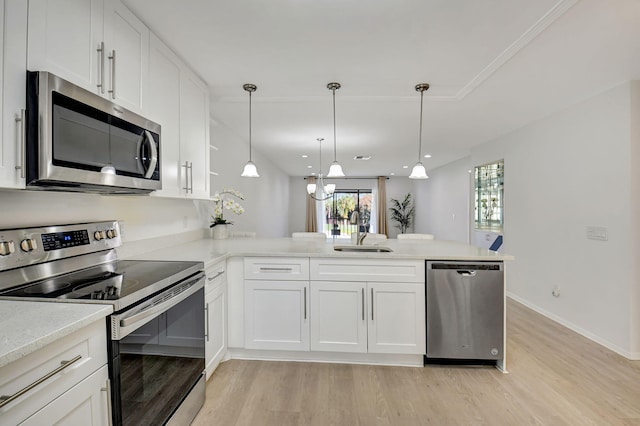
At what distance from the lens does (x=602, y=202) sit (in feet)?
9.35

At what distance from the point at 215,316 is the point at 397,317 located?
135 centimetres

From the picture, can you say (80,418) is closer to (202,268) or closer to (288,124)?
(202,268)

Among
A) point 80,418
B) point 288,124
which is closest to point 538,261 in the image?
point 288,124

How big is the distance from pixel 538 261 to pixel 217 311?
372 centimetres

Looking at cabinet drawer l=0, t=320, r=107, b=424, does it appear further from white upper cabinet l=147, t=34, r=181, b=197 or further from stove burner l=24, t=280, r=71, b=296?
white upper cabinet l=147, t=34, r=181, b=197

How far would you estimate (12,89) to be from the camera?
3.43ft

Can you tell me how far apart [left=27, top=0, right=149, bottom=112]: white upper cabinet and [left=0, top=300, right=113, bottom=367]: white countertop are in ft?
2.82

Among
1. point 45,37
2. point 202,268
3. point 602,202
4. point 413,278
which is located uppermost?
point 45,37

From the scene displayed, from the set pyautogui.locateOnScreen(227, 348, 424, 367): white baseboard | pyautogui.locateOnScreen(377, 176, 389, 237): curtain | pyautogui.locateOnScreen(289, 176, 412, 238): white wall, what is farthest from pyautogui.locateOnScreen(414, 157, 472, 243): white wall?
pyautogui.locateOnScreen(227, 348, 424, 367): white baseboard

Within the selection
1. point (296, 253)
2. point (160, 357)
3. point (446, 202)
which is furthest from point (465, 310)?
point (446, 202)

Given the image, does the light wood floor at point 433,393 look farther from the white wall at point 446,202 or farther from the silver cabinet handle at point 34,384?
the white wall at point 446,202

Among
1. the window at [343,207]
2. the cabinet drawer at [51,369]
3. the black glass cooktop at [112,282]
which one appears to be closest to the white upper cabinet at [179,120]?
the black glass cooktop at [112,282]

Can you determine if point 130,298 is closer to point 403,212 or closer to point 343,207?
point 343,207

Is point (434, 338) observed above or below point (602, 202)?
below
